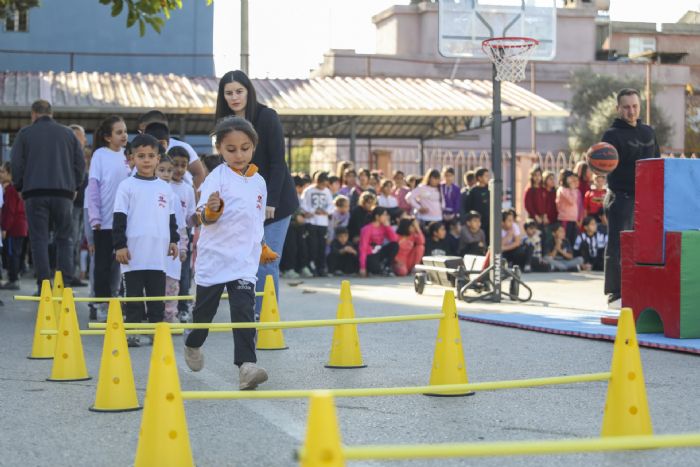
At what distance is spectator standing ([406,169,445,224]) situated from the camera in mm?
18969

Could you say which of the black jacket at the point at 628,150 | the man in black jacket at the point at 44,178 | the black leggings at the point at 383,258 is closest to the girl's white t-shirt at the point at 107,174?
the man in black jacket at the point at 44,178

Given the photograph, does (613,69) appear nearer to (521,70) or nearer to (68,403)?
(521,70)

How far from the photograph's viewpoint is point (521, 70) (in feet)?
44.8

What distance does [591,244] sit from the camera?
1944cm

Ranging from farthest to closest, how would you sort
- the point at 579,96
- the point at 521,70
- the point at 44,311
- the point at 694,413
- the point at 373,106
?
the point at 579,96 < the point at 373,106 < the point at 521,70 < the point at 44,311 < the point at 694,413

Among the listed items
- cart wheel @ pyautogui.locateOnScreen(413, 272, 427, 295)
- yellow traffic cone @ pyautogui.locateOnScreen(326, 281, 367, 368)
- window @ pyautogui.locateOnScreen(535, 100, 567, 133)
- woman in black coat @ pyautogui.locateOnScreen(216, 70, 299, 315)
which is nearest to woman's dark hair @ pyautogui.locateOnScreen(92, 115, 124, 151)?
woman in black coat @ pyautogui.locateOnScreen(216, 70, 299, 315)

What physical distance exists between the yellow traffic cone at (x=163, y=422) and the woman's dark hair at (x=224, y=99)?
3.29 metres

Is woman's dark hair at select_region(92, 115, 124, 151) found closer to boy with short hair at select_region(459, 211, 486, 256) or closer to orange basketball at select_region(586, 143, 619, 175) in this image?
orange basketball at select_region(586, 143, 619, 175)

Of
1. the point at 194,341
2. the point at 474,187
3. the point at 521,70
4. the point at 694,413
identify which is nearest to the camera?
the point at 694,413

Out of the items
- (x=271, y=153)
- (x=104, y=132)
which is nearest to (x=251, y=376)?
(x=271, y=153)

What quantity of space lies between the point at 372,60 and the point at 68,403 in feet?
156

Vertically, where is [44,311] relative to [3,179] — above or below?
below

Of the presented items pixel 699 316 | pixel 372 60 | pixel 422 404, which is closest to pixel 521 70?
pixel 699 316

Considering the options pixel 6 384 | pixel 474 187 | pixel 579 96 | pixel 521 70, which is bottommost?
pixel 6 384
